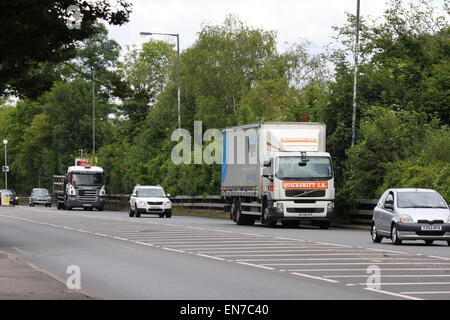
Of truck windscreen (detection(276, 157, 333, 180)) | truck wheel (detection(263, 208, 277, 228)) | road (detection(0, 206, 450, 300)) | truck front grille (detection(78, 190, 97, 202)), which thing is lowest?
road (detection(0, 206, 450, 300))

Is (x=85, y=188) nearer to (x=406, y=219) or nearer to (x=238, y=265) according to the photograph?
(x=406, y=219)

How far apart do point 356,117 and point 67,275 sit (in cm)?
2815

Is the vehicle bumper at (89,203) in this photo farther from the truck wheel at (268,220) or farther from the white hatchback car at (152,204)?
the truck wheel at (268,220)

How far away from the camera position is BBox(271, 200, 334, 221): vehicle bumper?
3541 cm

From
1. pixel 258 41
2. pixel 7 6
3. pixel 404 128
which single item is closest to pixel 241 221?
pixel 404 128

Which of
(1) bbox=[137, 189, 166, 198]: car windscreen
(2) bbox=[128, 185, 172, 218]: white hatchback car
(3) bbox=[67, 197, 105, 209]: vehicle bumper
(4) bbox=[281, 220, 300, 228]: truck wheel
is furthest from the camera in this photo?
(3) bbox=[67, 197, 105, 209]: vehicle bumper

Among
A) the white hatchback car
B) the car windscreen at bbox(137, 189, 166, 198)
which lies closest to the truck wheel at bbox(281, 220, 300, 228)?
the white hatchback car

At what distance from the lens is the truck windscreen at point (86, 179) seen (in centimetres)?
6906

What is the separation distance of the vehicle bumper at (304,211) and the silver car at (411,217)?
8.98m

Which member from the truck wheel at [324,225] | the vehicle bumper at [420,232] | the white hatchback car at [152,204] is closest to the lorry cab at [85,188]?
the white hatchback car at [152,204]

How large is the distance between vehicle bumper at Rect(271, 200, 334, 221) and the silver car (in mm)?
8977

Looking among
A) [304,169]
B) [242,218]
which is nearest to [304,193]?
[304,169]

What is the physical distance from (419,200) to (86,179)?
1809 inches

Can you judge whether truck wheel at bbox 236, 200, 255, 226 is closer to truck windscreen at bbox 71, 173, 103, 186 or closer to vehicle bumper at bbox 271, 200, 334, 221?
vehicle bumper at bbox 271, 200, 334, 221
